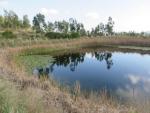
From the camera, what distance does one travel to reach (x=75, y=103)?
26.7 ft

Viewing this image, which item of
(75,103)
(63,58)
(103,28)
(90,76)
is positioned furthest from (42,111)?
(103,28)

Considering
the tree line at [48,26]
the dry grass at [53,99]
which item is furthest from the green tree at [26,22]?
the dry grass at [53,99]

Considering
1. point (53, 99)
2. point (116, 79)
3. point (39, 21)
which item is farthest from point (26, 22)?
point (53, 99)

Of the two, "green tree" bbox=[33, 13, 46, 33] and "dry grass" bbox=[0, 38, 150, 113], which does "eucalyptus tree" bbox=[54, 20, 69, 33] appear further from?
"dry grass" bbox=[0, 38, 150, 113]

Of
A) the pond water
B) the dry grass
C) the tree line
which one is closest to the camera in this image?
the dry grass

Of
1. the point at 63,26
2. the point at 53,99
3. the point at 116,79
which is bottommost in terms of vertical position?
the point at 116,79

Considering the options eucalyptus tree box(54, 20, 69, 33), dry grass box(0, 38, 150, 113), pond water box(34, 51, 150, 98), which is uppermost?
eucalyptus tree box(54, 20, 69, 33)

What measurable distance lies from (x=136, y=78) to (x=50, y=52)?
11671 millimetres

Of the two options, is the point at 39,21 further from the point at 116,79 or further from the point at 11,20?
the point at 116,79

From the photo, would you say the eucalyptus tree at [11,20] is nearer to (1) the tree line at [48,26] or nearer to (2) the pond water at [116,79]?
(1) the tree line at [48,26]

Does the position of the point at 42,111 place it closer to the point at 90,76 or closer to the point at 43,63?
the point at 90,76

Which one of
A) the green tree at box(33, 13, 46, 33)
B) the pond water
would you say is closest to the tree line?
the green tree at box(33, 13, 46, 33)

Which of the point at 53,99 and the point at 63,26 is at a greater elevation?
the point at 63,26

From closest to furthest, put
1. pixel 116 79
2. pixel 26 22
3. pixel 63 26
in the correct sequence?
pixel 116 79 → pixel 63 26 → pixel 26 22
